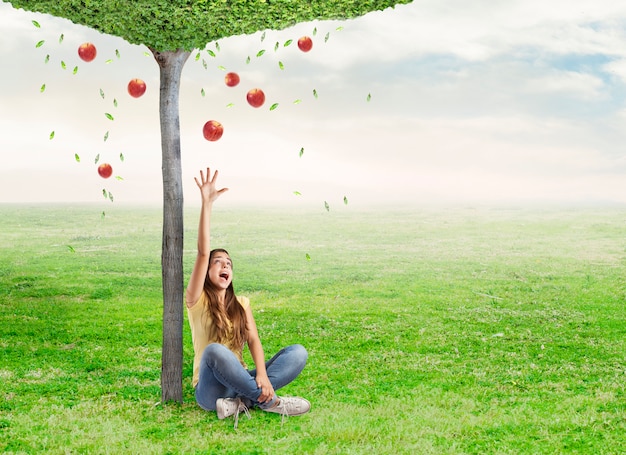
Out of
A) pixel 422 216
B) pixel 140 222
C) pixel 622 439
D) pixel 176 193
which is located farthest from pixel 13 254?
pixel 422 216

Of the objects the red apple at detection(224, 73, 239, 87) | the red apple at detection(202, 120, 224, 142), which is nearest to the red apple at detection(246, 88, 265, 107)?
the red apple at detection(224, 73, 239, 87)

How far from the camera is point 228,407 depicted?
297 inches

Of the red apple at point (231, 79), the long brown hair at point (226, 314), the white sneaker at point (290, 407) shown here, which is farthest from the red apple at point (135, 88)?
the white sneaker at point (290, 407)

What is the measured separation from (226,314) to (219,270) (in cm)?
49

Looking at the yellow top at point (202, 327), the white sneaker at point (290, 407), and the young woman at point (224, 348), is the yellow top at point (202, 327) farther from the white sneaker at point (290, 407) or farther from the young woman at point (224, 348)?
the white sneaker at point (290, 407)

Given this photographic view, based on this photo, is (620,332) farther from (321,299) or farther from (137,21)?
(137,21)

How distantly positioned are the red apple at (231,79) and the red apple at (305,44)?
Result: 880 mm

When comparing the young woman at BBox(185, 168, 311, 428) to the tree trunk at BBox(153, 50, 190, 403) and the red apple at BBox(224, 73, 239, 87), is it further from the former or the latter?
the red apple at BBox(224, 73, 239, 87)

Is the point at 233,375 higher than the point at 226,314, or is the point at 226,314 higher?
the point at 226,314

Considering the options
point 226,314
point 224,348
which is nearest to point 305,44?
point 226,314

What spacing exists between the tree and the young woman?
488 mm

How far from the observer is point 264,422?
7.56m

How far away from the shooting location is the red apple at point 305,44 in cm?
857

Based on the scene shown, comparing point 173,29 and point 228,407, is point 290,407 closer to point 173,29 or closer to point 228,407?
point 228,407
